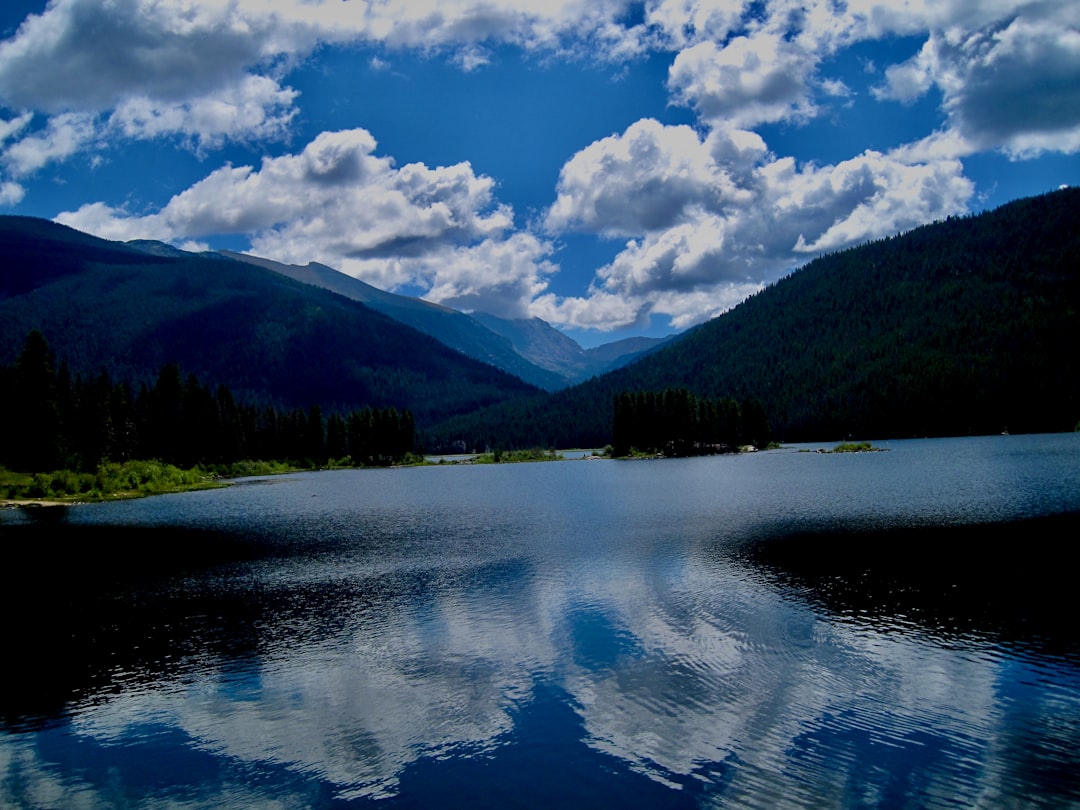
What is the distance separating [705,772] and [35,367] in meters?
127

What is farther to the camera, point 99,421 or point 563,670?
point 99,421

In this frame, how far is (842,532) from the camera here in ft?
172

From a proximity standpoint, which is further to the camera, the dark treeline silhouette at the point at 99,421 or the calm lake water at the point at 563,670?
the dark treeline silhouette at the point at 99,421

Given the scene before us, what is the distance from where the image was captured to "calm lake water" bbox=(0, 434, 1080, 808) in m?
17.7

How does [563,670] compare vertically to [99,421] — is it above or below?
below

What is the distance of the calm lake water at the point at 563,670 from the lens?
17.7 m

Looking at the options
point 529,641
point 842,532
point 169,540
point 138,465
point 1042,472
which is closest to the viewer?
point 529,641

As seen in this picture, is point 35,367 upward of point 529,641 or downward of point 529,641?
upward

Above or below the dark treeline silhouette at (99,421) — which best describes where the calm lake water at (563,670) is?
below

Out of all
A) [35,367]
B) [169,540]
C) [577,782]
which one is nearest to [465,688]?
[577,782]

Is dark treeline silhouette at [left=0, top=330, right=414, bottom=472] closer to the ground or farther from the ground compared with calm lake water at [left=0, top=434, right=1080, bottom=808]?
farther from the ground

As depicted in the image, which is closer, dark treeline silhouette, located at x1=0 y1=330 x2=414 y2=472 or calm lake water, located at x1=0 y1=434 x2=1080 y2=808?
calm lake water, located at x1=0 y1=434 x2=1080 y2=808

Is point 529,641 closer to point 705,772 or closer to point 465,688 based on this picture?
point 465,688

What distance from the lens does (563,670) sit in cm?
2591
